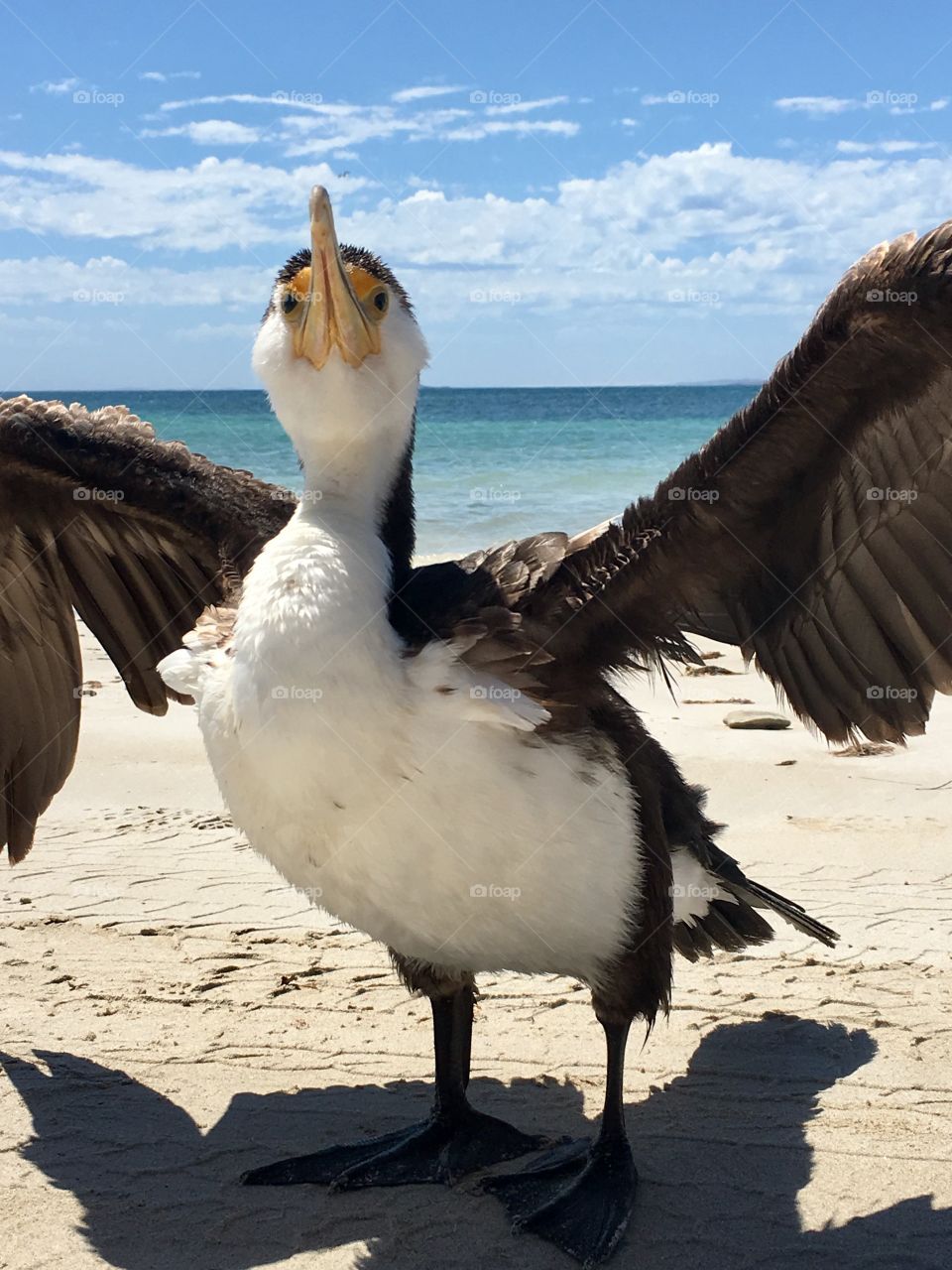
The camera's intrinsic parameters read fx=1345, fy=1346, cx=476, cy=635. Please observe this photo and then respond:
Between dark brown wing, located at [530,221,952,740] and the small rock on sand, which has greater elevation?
dark brown wing, located at [530,221,952,740]

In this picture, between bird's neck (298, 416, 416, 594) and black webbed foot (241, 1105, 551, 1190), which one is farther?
black webbed foot (241, 1105, 551, 1190)

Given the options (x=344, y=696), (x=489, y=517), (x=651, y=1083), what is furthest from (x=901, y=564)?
(x=489, y=517)

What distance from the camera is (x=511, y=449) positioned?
38562 millimetres

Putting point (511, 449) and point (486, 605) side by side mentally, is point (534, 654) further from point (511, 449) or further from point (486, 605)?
point (511, 449)

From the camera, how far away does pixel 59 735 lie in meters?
5.35

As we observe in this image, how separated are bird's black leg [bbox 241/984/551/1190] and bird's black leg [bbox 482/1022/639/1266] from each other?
0.12 meters

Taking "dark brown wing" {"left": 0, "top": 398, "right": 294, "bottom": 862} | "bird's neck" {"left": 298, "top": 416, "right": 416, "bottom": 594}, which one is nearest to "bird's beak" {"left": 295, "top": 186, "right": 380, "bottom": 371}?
"bird's neck" {"left": 298, "top": 416, "right": 416, "bottom": 594}

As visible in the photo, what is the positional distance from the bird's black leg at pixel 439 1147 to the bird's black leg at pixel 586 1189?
0.41 ft

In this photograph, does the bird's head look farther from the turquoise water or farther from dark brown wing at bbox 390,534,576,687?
the turquoise water

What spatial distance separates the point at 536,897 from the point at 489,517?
18.1 metres

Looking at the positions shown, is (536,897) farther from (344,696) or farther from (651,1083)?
(651,1083)

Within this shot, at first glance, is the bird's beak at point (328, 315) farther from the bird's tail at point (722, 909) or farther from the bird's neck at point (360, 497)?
the bird's tail at point (722, 909)

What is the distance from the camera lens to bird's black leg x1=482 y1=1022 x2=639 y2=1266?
12.0 ft

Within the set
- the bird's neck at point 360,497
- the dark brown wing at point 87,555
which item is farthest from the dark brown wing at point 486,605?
the dark brown wing at point 87,555
